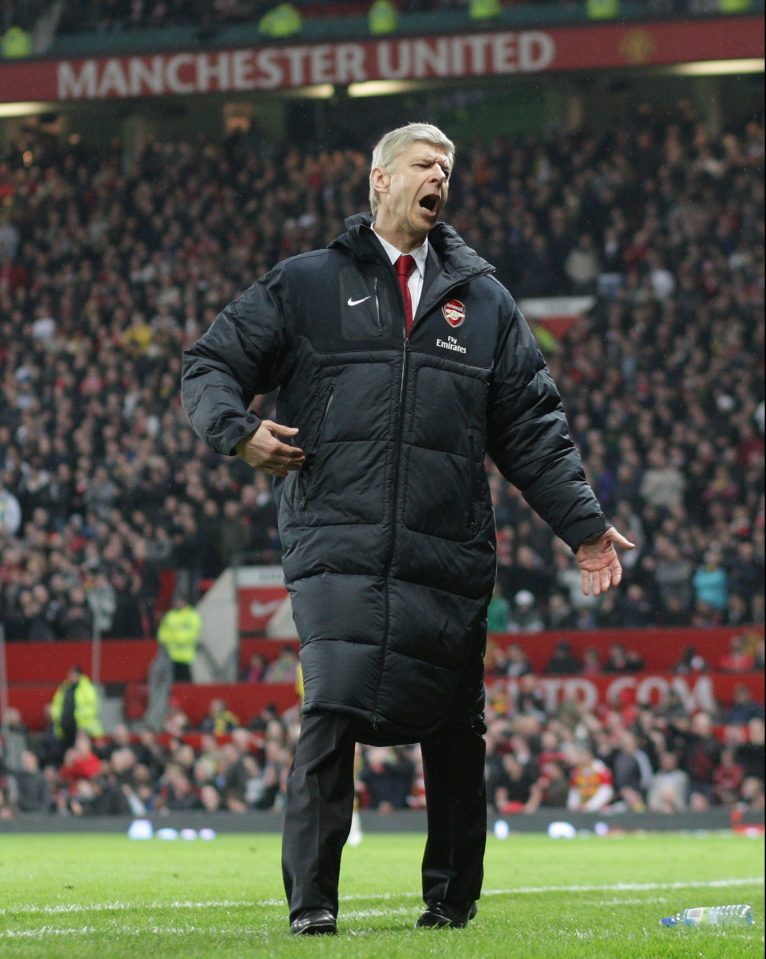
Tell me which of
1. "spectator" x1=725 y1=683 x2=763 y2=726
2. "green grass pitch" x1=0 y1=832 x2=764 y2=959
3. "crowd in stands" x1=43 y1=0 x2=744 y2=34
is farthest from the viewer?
"crowd in stands" x1=43 y1=0 x2=744 y2=34

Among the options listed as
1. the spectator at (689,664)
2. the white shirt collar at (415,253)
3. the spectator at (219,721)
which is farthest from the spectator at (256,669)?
the white shirt collar at (415,253)

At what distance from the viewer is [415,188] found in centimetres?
539

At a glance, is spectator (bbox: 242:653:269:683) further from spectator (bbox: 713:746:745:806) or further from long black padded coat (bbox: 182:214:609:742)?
long black padded coat (bbox: 182:214:609:742)

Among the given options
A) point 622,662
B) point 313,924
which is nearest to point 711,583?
point 622,662

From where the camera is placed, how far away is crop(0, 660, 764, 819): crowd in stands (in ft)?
63.9

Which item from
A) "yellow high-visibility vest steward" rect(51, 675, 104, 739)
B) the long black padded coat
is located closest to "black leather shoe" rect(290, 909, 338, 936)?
the long black padded coat

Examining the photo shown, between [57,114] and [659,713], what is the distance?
2060cm

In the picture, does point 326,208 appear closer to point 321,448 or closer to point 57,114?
point 57,114

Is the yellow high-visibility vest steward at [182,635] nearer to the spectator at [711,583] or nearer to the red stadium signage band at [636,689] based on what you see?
the red stadium signage band at [636,689]

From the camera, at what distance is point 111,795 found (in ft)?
67.8

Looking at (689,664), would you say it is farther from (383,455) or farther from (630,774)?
(383,455)

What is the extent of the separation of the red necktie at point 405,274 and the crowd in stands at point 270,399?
1729 centimetres

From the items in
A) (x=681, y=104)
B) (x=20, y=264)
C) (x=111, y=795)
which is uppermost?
(x=681, y=104)

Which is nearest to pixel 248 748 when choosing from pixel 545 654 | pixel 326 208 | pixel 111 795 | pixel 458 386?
pixel 111 795
